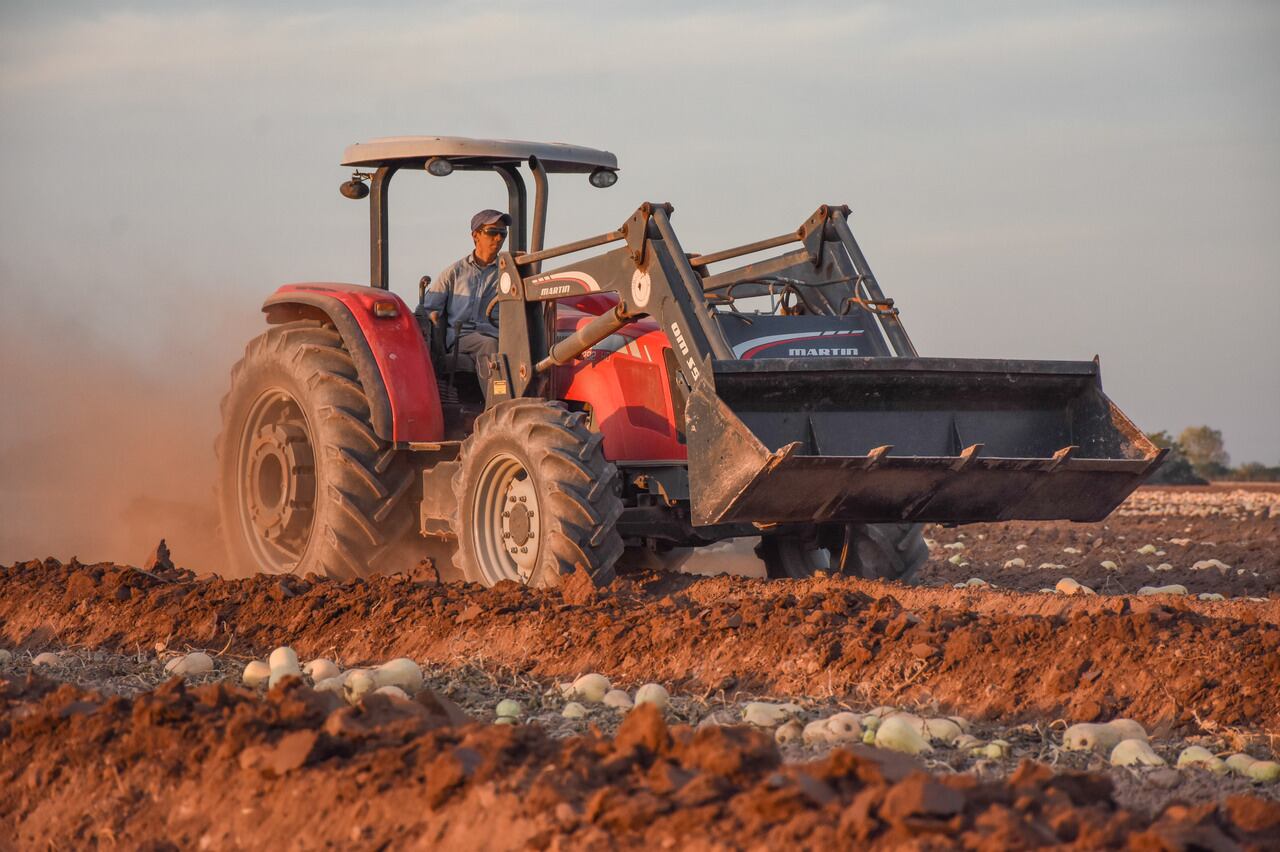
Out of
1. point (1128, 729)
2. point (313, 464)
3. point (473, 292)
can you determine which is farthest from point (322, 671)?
point (473, 292)

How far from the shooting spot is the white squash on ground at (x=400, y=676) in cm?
582

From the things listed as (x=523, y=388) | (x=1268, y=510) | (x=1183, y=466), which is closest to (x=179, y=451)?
(x=523, y=388)

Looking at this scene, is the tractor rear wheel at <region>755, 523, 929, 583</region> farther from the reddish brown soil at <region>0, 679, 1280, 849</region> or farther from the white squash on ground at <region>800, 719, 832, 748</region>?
the reddish brown soil at <region>0, 679, 1280, 849</region>

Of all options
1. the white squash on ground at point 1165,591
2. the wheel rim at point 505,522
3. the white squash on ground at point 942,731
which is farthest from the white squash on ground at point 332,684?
the white squash on ground at point 1165,591

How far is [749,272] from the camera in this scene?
898 centimetres

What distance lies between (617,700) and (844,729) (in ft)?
3.29

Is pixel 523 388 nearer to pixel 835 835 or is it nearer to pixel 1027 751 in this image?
pixel 1027 751

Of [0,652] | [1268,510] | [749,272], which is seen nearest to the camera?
[0,652]

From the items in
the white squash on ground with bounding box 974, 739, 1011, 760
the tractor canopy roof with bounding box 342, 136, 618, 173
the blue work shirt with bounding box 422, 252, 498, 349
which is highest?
the tractor canopy roof with bounding box 342, 136, 618, 173

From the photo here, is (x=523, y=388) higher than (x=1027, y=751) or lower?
higher

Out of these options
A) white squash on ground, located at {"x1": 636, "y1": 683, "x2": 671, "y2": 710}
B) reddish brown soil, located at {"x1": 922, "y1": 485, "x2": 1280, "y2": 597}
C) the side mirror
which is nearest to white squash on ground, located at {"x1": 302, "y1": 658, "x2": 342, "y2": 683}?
white squash on ground, located at {"x1": 636, "y1": 683, "x2": 671, "y2": 710}

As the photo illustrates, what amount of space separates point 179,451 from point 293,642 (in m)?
6.28

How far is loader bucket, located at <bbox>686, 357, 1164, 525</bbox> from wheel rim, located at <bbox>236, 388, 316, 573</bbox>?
326 centimetres

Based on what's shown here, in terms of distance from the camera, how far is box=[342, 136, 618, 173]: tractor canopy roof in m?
9.05
